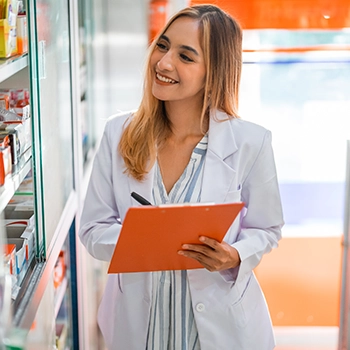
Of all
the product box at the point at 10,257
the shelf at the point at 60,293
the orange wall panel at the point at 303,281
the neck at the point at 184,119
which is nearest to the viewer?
the product box at the point at 10,257

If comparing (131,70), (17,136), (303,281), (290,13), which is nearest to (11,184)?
(17,136)

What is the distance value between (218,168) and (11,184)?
65 centimetres

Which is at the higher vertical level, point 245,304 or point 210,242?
point 210,242

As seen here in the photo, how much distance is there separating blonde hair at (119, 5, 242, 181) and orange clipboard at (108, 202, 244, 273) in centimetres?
29

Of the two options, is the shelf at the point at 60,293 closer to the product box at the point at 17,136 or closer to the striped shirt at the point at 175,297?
the striped shirt at the point at 175,297

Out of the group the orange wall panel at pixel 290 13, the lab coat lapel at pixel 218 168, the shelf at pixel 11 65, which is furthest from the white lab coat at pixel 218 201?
the orange wall panel at pixel 290 13

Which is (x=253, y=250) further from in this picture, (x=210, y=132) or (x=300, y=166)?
(x=300, y=166)

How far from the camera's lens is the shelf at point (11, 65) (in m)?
1.72

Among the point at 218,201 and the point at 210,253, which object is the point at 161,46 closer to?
the point at 218,201

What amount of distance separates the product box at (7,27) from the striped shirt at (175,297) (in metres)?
0.58

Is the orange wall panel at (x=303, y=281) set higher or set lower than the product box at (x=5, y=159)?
lower

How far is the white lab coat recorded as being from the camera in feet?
6.58

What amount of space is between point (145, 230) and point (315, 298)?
1815mm

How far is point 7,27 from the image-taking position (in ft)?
6.02
